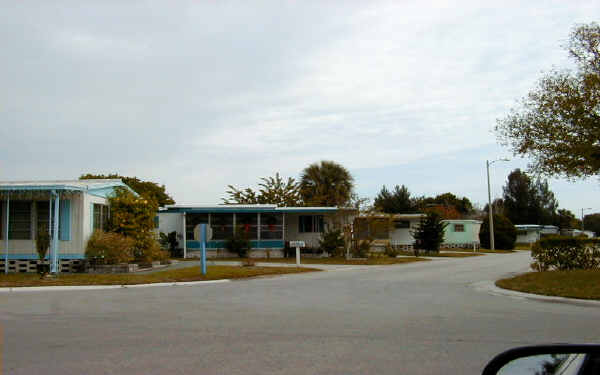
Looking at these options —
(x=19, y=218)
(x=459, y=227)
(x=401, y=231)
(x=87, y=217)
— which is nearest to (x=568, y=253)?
(x=87, y=217)

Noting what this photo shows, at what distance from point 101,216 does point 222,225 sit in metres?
11.8

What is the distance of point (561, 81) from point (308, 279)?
33.6 ft

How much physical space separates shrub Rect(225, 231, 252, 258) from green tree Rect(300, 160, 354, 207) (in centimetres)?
1631

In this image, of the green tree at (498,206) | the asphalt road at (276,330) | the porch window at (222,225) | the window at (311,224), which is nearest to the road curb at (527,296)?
the asphalt road at (276,330)

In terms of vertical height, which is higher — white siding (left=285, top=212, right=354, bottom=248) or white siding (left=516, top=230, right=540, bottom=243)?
white siding (left=285, top=212, right=354, bottom=248)

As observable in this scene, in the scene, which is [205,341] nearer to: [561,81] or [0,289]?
[0,289]

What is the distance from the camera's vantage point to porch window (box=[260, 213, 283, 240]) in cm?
3625

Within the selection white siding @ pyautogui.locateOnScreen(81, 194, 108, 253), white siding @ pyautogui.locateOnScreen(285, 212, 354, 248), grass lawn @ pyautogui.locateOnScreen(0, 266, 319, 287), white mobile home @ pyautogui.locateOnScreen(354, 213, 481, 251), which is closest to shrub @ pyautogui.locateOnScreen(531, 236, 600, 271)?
grass lawn @ pyautogui.locateOnScreen(0, 266, 319, 287)

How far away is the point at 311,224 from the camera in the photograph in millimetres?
39094

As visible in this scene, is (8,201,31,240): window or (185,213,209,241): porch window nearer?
(8,201,31,240): window

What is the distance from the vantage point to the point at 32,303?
13.5 m

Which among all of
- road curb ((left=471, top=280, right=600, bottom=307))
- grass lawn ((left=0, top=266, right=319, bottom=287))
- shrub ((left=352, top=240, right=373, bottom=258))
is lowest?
road curb ((left=471, top=280, right=600, bottom=307))

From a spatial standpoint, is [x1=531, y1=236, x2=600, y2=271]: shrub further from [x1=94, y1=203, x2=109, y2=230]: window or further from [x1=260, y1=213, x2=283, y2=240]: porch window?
[x1=260, y1=213, x2=283, y2=240]: porch window

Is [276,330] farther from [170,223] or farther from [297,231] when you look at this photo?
[170,223]
